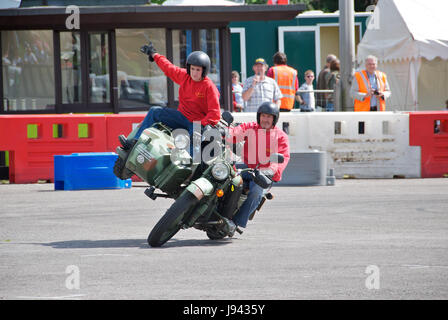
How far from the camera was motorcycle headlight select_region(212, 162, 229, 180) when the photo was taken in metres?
8.27

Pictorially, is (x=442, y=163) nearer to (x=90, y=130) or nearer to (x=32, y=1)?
(x=90, y=130)

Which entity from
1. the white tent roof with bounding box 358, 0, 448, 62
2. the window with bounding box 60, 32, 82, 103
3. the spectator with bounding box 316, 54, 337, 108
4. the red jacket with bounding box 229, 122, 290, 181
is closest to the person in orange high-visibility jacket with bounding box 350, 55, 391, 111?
the spectator with bounding box 316, 54, 337, 108

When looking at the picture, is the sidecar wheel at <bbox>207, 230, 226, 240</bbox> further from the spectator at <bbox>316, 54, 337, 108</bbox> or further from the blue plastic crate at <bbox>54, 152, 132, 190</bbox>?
the spectator at <bbox>316, 54, 337, 108</bbox>

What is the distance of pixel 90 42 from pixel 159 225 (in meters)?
10.6

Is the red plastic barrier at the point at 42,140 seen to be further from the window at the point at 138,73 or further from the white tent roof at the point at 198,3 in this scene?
the white tent roof at the point at 198,3

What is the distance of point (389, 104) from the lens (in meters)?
23.8

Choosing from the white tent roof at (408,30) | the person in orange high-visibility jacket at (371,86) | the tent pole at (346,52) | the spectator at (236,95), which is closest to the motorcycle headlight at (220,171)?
the person in orange high-visibility jacket at (371,86)

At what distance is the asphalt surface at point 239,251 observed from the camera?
633 cm

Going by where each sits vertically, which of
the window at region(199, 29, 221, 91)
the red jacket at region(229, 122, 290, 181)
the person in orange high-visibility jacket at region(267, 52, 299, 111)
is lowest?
the red jacket at region(229, 122, 290, 181)

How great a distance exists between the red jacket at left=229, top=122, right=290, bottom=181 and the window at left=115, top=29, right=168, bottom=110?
9.66 m

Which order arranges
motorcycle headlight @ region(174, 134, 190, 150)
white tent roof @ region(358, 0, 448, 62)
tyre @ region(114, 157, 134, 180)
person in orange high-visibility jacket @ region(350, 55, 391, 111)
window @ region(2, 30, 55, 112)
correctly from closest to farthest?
1. motorcycle headlight @ region(174, 134, 190, 150)
2. tyre @ region(114, 157, 134, 180)
3. person in orange high-visibility jacket @ region(350, 55, 391, 111)
4. window @ region(2, 30, 55, 112)
5. white tent roof @ region(358, 0, 448, 62)

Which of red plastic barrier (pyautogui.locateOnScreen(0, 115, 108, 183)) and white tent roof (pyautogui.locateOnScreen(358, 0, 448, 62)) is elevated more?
white tent roof (pyautogui.locateOnScreen(358, 0, 448, 62))

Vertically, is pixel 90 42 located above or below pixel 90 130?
above
